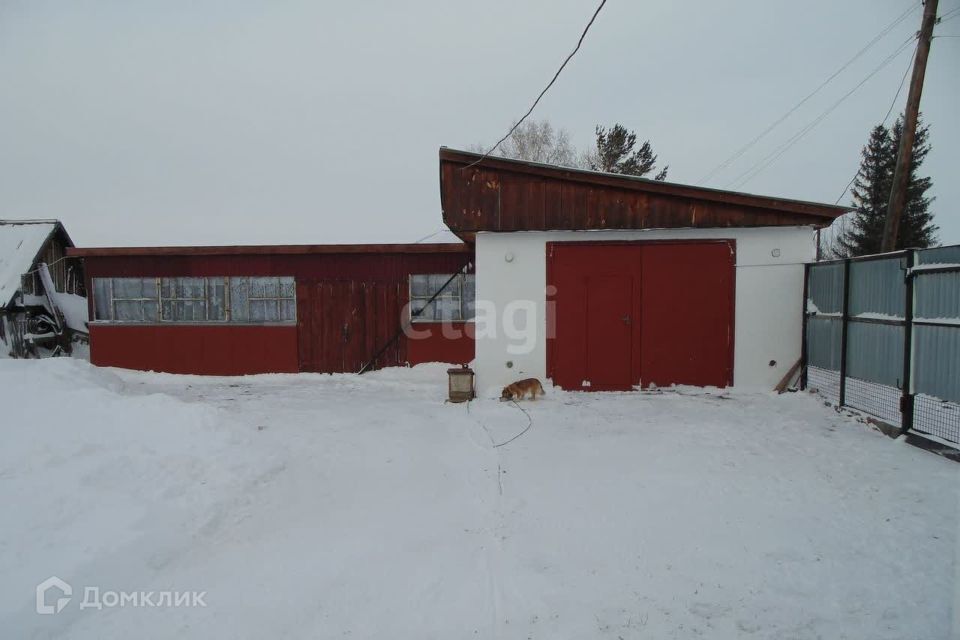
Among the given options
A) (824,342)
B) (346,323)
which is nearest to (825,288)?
(824,342)

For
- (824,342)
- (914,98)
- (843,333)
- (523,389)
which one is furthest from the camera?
(914,98)

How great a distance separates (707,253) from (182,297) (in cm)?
1040

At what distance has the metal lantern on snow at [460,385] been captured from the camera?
23.2ft

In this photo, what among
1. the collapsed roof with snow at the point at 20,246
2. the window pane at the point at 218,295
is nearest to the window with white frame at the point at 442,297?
the window pane at the point at 218,295

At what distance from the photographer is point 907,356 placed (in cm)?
490

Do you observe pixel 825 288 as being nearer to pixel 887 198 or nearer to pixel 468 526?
pixel 468 526

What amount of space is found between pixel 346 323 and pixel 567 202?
5.49 metres

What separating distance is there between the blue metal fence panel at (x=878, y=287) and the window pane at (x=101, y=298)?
1349 cm

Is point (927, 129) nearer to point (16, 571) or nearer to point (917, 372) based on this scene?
point (917, 372)

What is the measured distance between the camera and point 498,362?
7379 millimetres

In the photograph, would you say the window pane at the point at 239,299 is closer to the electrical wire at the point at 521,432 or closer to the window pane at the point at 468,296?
the window pane at the point at 468,296

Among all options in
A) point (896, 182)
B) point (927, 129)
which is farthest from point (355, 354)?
point (927, 129)

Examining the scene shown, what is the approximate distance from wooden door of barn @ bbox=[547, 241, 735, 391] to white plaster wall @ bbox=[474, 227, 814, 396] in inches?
5.8

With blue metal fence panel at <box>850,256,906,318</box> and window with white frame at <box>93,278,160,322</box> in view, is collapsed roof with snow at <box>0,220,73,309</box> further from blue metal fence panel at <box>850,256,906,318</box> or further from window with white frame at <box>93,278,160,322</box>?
blue metal fence panel at <box>850,256,906,318</box>
